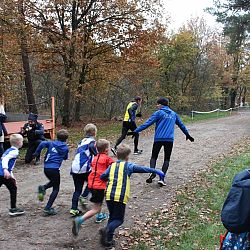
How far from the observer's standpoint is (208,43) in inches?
1439

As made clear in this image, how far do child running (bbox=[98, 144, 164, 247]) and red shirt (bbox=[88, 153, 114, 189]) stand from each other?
252mm

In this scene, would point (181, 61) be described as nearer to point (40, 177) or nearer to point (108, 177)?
point (40, 177)

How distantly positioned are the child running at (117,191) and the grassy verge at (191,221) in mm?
472

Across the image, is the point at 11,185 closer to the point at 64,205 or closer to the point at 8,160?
the point at 8,160

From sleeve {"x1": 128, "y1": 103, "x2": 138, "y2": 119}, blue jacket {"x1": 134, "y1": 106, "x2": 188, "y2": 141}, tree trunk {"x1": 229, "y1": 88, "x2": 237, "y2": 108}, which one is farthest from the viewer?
tree trunk {"x1": 229, "y1": 88, "x2": 237, "y2": 108}

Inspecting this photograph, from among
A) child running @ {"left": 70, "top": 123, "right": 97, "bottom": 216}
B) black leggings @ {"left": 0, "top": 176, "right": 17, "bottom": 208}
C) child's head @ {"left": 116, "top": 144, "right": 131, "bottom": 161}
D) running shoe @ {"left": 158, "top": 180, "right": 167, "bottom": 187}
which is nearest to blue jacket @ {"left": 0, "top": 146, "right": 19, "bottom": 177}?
black leggings @ {"left": 0, "top": 176, "right": 17, "bottom": 208}

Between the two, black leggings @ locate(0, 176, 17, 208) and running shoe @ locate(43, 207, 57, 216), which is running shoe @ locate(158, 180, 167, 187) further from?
black leggings @ locate(0, 176, 17, 208)

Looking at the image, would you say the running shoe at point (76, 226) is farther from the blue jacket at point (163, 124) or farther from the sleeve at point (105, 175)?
the blue jacket at point (163, 124)

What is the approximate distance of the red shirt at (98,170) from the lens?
17.4 feet

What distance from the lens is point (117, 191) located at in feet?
16.1

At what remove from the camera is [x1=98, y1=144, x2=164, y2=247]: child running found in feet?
16.1

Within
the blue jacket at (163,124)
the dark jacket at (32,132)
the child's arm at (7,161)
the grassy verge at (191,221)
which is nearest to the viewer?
the grassy verge at (191,221)

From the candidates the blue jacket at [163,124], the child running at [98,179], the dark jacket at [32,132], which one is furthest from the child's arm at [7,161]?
the dark jacket at [32,132]

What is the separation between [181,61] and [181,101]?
391 centimetres
